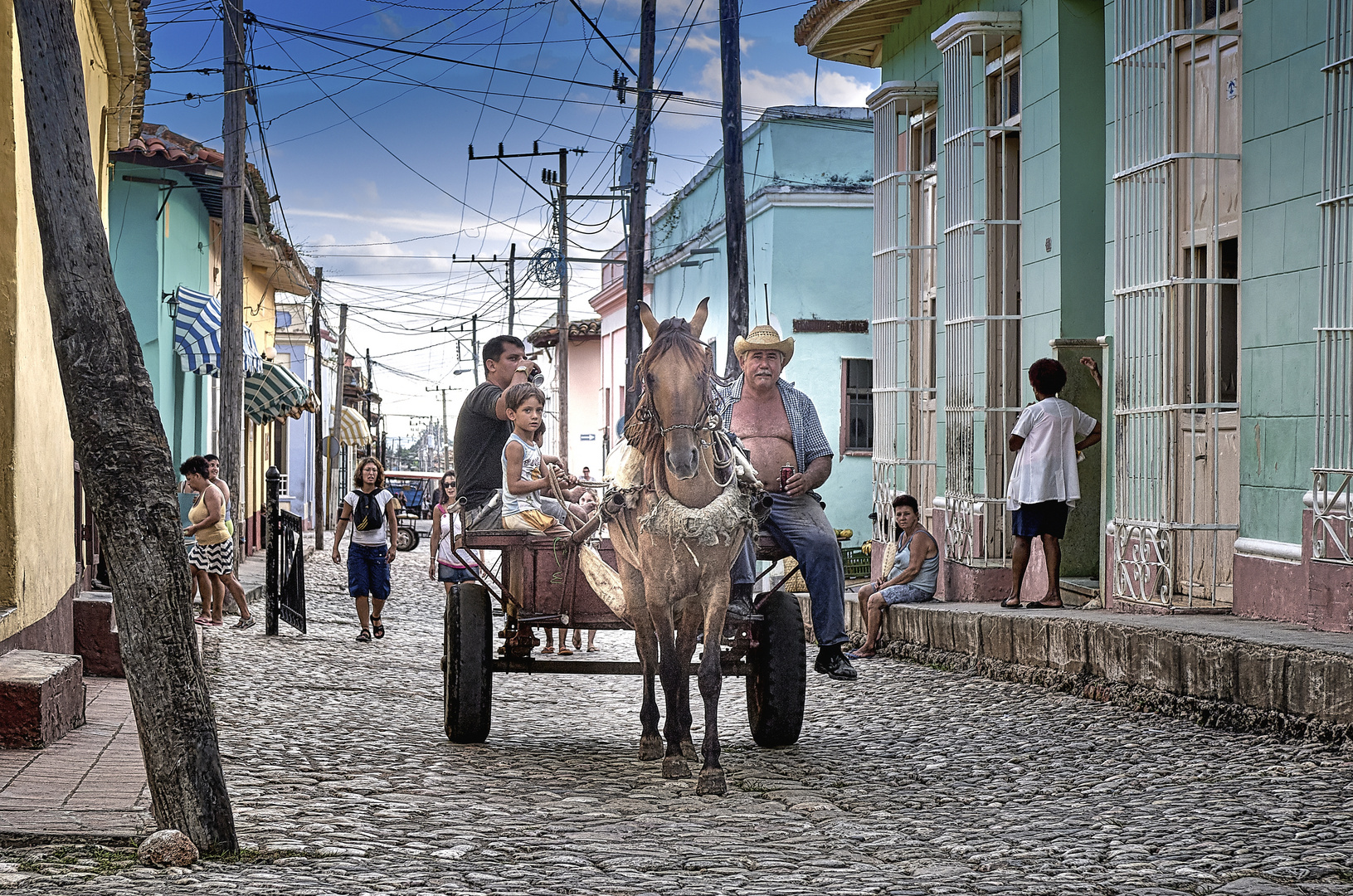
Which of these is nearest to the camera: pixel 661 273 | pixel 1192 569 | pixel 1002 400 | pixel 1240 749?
pixel 1240 749

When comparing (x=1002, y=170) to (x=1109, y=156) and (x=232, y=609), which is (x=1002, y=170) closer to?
(x=1109, y=156)

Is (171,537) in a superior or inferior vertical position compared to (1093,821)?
superior

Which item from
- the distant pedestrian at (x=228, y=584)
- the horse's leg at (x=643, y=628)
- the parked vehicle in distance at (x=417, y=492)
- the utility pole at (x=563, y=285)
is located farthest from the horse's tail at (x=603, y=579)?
the parked vehicle in distance at (x=417, y=492)

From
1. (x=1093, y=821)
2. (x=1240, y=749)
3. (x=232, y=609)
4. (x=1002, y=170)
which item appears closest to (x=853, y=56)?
(x=1002, y=170)

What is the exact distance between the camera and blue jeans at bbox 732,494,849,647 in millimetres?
8203

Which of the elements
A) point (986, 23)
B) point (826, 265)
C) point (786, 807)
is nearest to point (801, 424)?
point (786, 807)

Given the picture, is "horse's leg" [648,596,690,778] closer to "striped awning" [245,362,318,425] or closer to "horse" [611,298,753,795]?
"horse" [611,298,753,795]

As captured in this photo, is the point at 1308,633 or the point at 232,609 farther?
the point at 232,609

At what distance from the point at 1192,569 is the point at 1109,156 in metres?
3.18

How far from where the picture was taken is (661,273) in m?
34.3

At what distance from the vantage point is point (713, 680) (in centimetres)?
674

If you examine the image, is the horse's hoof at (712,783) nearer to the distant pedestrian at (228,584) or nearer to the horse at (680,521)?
the horse at (680,521)

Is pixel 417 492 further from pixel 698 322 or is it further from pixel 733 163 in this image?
pixel 698 322

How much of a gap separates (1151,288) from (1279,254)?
1154 mm
